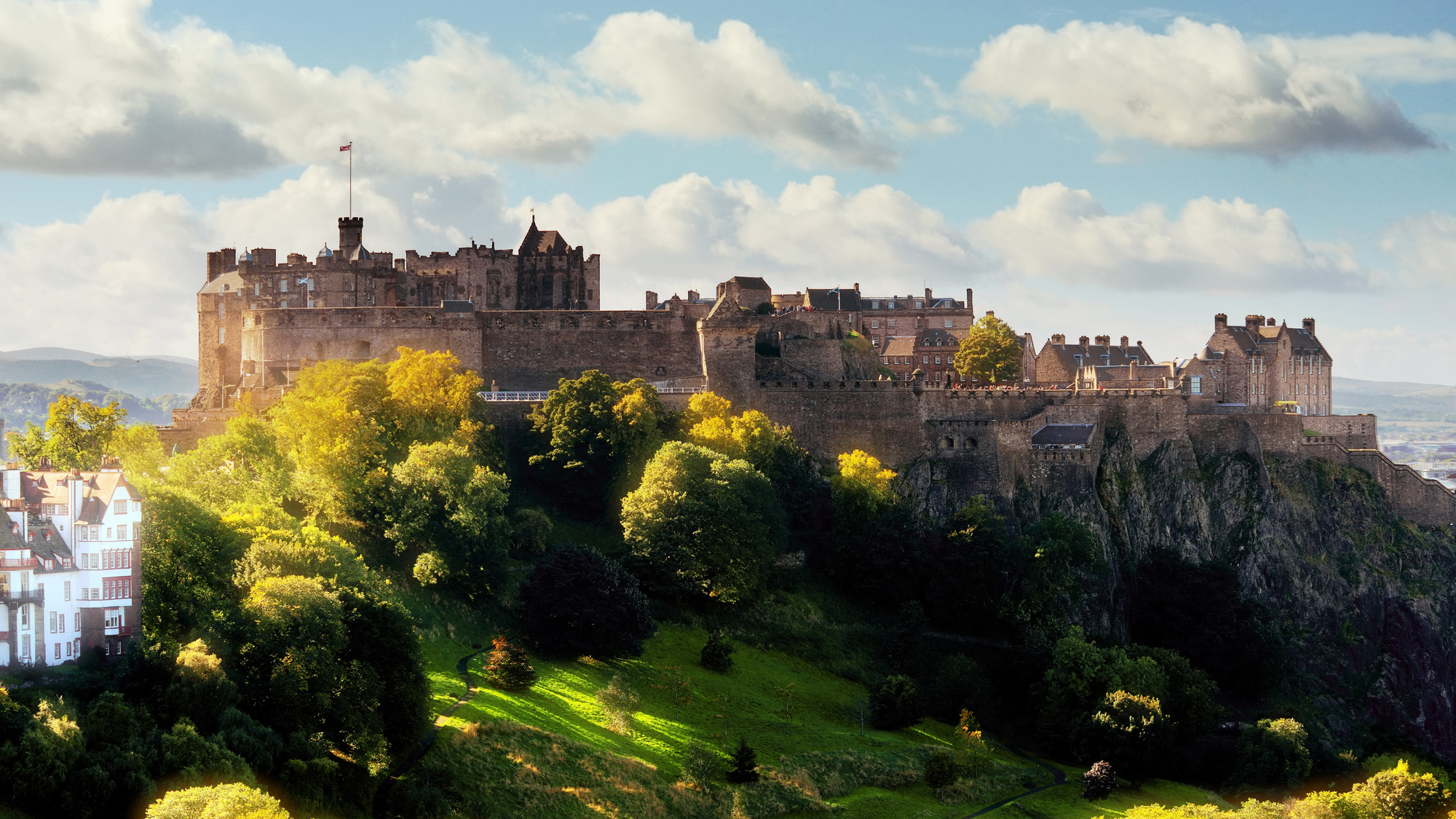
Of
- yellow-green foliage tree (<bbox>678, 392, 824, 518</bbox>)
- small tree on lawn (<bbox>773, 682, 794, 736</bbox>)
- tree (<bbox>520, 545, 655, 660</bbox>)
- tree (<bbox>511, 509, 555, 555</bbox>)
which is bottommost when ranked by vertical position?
small tree on lawn (<bbox>773, 682, 794, 736</bbox>)

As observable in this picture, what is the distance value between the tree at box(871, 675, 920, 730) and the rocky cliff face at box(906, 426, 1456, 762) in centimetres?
1648

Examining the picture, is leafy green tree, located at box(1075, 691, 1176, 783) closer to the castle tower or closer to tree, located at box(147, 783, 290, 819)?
the castle tower

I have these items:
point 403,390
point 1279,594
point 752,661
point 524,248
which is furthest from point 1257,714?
point 524,248

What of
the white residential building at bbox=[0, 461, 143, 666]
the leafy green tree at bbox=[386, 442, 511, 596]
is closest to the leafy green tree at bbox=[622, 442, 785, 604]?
the leafy green tree at bbox=[386, 442, 511, 596]

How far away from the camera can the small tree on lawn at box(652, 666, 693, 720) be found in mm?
53438

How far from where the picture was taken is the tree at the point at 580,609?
2136 inches

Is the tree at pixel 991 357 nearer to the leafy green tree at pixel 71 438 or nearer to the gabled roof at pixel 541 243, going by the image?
the gabled roof at pixel 541 243

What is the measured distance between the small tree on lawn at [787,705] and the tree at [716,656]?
230cm

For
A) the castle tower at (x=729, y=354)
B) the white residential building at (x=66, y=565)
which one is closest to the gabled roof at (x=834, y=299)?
the castle tower at (x=729, y=354)

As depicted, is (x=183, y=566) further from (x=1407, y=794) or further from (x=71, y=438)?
(x=1407, y=794)

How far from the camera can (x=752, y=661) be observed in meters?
60.1

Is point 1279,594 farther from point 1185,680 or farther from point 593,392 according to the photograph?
point 593,392

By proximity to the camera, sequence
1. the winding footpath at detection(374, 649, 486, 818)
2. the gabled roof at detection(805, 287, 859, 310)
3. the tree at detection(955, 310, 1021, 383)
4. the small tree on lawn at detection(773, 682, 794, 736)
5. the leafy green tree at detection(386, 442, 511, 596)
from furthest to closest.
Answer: the gabled roof at detection(805, 287, 859, 310) → the tree at detection(955, 310, 1021, 383) → the leafy green tree at detection(386, 442, 511, 596) → the small tree on lawn at detection(773, 682, 794, 736) → the winding footpath at detection(374, 649, 486, 818)

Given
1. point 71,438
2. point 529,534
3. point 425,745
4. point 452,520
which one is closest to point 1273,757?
point 529,534
